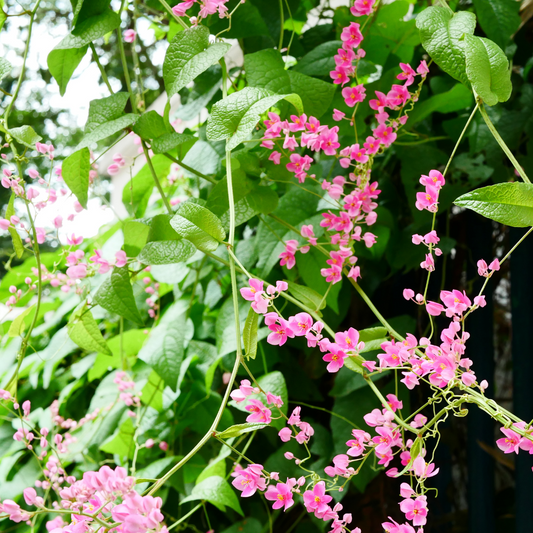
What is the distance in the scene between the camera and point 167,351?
64 centimetres

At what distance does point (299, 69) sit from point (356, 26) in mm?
100

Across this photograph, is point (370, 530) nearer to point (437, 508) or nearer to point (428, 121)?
point (437, 508)

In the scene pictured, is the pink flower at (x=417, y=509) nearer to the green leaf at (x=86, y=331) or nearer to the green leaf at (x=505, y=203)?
the green leaf at (x=505, y=203)

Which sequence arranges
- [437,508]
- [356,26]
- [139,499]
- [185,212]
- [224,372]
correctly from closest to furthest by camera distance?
[139,499] → [185,212] → [356,26] → [224,372] → [437,508]

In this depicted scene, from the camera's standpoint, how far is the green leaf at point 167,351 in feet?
2.07

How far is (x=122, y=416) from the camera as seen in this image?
0.81m

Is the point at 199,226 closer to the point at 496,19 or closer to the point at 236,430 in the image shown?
the point at 236,430

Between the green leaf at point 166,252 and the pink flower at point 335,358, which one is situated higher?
the green leaf at point 166,252

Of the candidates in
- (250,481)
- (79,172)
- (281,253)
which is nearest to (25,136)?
(79,172)

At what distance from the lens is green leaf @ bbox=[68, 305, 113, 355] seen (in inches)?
21.4

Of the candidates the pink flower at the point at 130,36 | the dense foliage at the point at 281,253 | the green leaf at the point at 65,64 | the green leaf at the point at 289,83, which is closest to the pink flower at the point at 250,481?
the dense foliage at the point at 281,253

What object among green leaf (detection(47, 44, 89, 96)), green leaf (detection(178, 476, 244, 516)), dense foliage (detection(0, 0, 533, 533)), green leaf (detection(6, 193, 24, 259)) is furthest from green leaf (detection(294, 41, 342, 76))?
green leaf (detection(178, 476, 244, 516))

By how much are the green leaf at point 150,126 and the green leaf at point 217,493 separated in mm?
369

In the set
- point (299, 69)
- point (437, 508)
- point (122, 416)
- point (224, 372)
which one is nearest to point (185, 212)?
point (299, 69)
